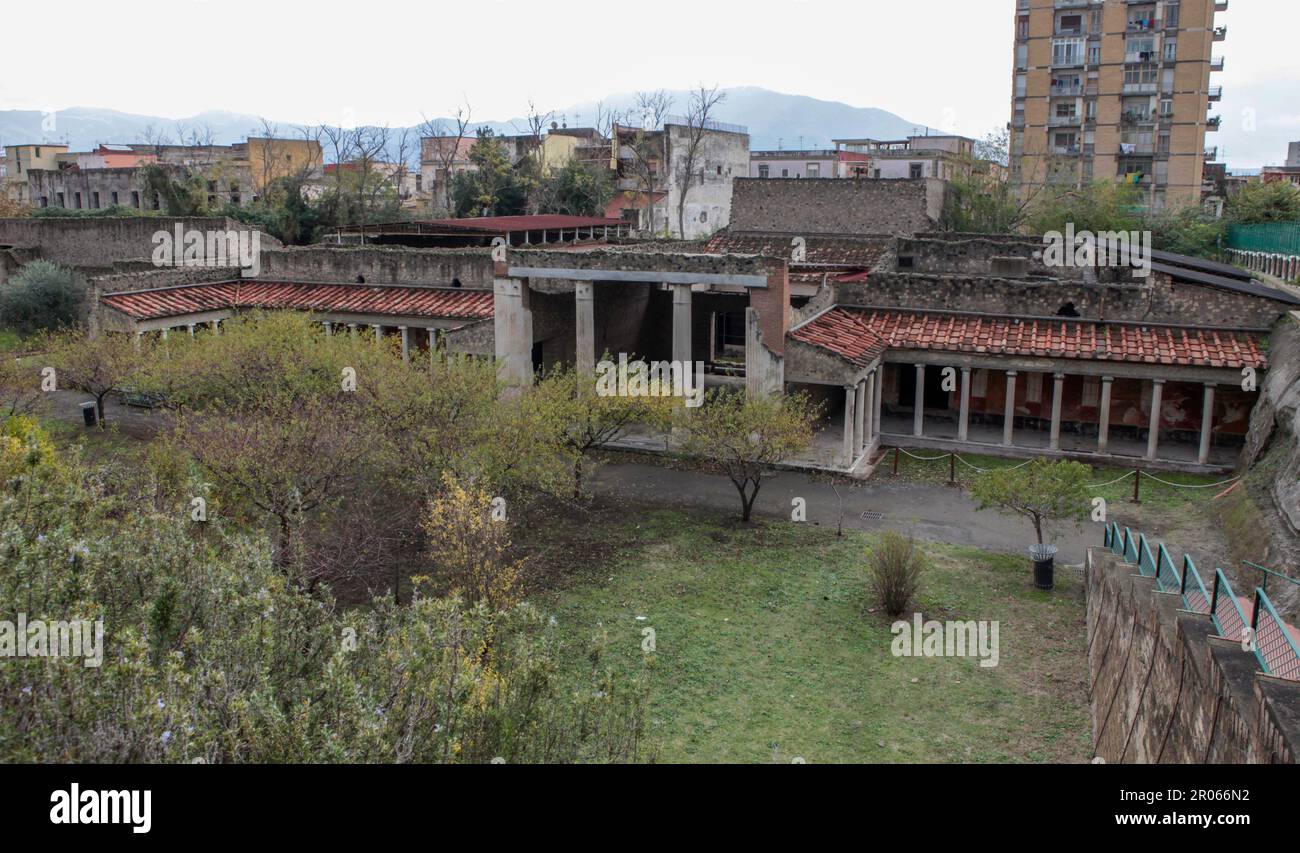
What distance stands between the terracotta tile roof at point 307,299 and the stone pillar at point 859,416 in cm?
1260

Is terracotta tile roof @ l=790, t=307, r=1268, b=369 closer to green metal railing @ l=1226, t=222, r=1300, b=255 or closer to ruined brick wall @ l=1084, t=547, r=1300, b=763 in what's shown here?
green metal railing @ l=1226, t=222, r=1300, b=255

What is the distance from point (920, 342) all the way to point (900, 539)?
12.4 meters

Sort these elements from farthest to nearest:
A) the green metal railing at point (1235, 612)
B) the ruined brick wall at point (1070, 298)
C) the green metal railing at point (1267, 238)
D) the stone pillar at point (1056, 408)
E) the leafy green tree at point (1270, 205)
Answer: the leafy green tree at point (1270, 205) → the green metal railing at point (1267, 238) → the stone pillar at point (1056, 408) → the ruined brick wall at point (1070, 298) → the green metal railing at point (1235, 612)

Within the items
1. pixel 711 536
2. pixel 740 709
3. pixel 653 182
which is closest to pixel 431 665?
pixel 740 709

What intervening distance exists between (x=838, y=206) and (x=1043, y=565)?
3014cm

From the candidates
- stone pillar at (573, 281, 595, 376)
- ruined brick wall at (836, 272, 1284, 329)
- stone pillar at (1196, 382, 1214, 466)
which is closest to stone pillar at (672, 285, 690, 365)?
stone pillar at (573, 281, 595, 376)

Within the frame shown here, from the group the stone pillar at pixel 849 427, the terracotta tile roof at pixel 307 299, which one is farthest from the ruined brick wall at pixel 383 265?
the stone pillar at pixel 849 427

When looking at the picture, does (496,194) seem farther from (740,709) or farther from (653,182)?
(740,709)

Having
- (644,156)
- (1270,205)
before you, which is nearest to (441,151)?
(644,156)

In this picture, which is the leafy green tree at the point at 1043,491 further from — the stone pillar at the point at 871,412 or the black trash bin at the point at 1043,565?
the stone pillar at the point at 871,412

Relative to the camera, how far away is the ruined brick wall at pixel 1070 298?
28750mm

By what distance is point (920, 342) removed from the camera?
99.2 feet

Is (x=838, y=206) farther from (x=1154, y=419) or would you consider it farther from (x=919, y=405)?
(x=1154, y=419)

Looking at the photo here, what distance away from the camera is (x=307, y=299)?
1489 inches
